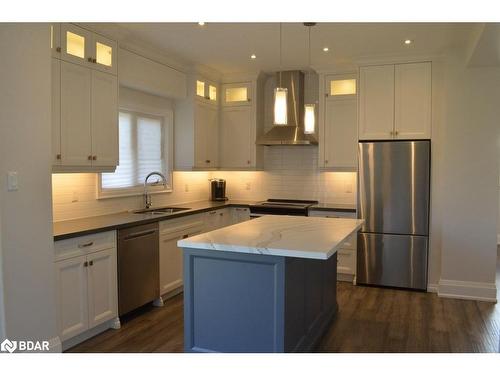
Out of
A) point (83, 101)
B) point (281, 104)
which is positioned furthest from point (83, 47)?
point (281, 104)

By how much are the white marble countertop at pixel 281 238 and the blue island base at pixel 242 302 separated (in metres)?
0.11

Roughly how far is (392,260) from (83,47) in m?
3.76

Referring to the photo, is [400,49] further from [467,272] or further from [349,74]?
[467,272]

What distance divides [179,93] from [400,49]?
2.47m

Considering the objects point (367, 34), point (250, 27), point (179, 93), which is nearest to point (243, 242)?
point (250, 27)

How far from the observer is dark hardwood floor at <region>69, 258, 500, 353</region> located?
3.25 meters

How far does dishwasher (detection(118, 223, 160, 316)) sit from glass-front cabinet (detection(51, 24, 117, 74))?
1.41 m

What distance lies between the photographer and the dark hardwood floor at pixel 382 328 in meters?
3.25

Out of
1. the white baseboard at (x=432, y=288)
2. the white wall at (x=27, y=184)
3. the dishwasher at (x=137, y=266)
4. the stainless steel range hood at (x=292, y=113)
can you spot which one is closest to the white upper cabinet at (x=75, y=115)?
the white wall at (x=27, y=184)

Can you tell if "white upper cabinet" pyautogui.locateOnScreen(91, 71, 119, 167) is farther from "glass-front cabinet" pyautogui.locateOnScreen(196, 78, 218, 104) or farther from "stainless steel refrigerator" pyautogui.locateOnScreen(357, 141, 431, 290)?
"stainless steel refrigerator" pyautogui.locateOnScreen(357, 141, 431, 290)

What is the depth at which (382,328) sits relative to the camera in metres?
3.65

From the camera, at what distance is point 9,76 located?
2.62m

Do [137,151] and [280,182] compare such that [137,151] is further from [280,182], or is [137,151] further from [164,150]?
[280,182]

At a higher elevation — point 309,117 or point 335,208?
point 309,117
